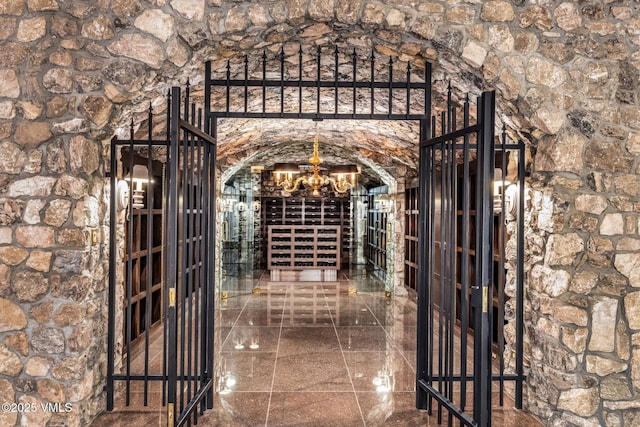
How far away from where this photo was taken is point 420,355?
9.48ft

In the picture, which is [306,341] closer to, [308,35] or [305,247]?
[308,35]

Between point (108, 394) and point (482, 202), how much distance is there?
245 centimetres

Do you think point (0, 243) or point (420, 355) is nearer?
point (0, 243)

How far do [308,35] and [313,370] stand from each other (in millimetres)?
2418

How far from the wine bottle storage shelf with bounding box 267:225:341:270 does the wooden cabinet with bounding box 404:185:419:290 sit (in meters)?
1.90

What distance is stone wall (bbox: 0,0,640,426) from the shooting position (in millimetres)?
2480

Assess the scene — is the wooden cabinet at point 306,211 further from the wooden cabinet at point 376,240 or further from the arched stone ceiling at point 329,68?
the arched stone ceiling at point 329,68

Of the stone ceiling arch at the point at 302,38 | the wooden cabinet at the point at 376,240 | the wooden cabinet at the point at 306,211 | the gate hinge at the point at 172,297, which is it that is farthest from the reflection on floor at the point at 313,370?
the wooden cabinet at the point at 306,211

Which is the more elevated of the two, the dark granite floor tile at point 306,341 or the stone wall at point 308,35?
the stone wall at point 308,35

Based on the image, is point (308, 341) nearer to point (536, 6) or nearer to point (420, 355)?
point (420, 355)

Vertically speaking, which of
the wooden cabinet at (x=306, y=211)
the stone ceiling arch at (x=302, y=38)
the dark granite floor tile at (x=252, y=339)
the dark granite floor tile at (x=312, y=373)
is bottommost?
the dark granite floor tile at (x=312, y=373)

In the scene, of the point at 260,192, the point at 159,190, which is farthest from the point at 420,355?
the point at 260,192

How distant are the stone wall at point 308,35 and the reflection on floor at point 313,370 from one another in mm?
544

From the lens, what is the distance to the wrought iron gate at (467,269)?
6.75 ft
